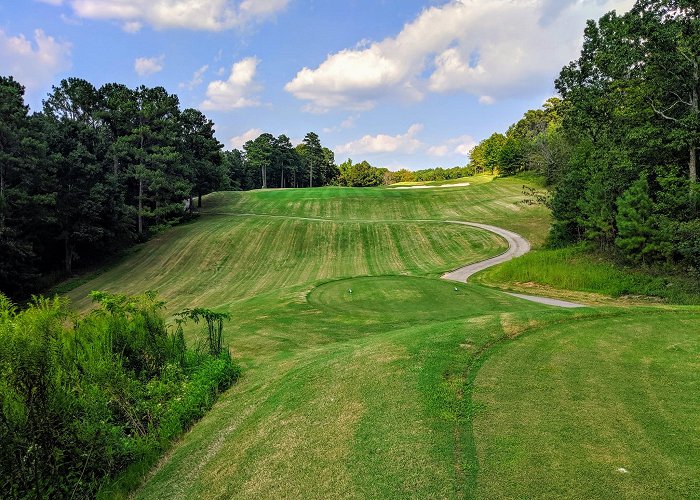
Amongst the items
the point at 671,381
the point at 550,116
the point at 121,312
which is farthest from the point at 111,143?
the point at 550,116

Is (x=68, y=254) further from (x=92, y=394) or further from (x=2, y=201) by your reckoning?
(x=92, y=394)

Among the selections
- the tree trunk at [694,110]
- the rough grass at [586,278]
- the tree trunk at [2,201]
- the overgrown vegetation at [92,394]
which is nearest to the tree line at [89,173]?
the tree trunk at [2,201]

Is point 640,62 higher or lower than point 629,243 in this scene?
higher

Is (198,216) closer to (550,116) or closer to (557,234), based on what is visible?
(557,234)

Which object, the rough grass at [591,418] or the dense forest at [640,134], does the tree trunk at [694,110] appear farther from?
the rough grass at [591,418]

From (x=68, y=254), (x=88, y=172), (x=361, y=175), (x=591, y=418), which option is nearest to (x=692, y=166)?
(x=591, y=418)

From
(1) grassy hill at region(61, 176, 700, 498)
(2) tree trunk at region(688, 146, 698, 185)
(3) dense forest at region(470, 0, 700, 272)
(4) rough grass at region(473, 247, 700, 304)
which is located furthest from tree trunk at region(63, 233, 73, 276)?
(2) tree trunk at region(688, 146, 698, 185)
